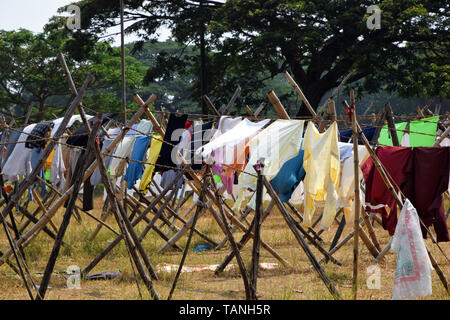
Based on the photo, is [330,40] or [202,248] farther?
[330,40]

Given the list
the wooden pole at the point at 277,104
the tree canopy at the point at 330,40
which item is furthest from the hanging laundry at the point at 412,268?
the tree canopy at the point at 330,40

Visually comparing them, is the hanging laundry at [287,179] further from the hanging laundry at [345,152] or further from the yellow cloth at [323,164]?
the hanging laundry at [345,152]

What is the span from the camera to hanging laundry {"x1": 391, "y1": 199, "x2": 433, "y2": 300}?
5.12 meters

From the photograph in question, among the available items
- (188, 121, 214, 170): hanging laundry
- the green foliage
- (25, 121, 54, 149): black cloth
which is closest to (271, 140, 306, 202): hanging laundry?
(188, 121, 214, 170): hanging laundry

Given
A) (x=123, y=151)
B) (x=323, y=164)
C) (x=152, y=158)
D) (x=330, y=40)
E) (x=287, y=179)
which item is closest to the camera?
(x=323, y=164)

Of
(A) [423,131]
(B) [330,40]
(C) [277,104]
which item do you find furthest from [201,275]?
(B) [330,40]

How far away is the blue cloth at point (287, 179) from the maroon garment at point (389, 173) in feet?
2.67

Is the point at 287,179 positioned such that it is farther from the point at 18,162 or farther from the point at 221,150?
the point at 18,162

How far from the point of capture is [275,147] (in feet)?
20.2

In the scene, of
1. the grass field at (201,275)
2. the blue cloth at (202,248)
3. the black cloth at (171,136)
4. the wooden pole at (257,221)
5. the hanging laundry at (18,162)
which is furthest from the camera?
the blue cloth at (202,248)

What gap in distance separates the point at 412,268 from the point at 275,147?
1.85 metres

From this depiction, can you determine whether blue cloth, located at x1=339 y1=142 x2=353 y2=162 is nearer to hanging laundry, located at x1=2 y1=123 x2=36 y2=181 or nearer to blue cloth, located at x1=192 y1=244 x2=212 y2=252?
blue cloth, located at x1=192 y1=244 x2=212 y2=252

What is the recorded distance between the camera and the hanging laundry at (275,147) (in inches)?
241
